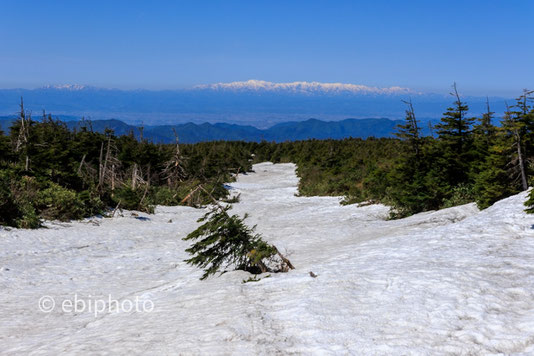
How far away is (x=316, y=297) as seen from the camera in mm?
5613

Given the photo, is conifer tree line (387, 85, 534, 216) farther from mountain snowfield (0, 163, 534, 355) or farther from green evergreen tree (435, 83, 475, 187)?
mountain snowfield (0, 163, 534, 355)

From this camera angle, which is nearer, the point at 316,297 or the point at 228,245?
the point at 316,297

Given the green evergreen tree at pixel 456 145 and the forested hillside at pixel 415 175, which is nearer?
the forested hillside at pixel 415 175

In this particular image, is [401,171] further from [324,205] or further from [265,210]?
[265,210]

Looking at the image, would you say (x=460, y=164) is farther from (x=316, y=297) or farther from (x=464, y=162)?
(x=316, y=297)
